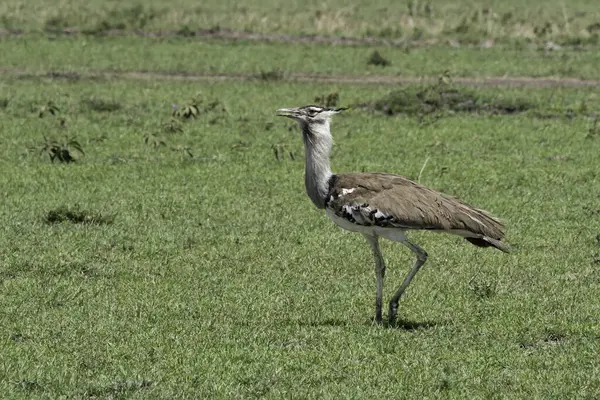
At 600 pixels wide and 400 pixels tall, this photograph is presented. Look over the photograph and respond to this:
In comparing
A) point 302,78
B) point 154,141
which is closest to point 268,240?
point 154,141

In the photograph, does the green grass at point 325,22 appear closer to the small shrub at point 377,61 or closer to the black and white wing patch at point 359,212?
the small shrub at point 377,61

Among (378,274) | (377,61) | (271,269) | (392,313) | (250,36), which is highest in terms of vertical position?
(378,274)

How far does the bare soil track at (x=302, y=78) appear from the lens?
2286cm

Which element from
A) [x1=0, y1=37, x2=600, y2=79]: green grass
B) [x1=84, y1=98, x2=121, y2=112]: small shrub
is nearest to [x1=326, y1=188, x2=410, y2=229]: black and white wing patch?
[x1=84, y1=98, x2=121, y2=112]: small shrub

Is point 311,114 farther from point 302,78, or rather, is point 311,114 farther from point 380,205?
point 302,78

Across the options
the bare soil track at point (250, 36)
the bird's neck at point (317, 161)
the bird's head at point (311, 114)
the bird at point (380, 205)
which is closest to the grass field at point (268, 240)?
the bird at point (380, 205)

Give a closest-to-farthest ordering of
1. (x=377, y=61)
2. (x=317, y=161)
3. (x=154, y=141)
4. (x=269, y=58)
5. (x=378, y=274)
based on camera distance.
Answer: (x=317, y=161) < (x=378, y=274) < (x=154, y=141) < (x=377, y=61) < (x=269, y=58)

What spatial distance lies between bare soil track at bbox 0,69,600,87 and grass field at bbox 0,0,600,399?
0.12 m

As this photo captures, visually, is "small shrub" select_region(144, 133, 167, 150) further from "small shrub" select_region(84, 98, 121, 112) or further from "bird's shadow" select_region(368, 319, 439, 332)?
"bird's shadow" select_region(368, 319, 439, 332)

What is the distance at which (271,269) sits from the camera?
33.8 ft

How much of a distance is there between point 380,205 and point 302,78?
50.5 feet

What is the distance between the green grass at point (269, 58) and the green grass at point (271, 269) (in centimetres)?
580

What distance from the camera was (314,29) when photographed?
30062mm

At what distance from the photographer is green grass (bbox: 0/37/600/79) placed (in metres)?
24.2
